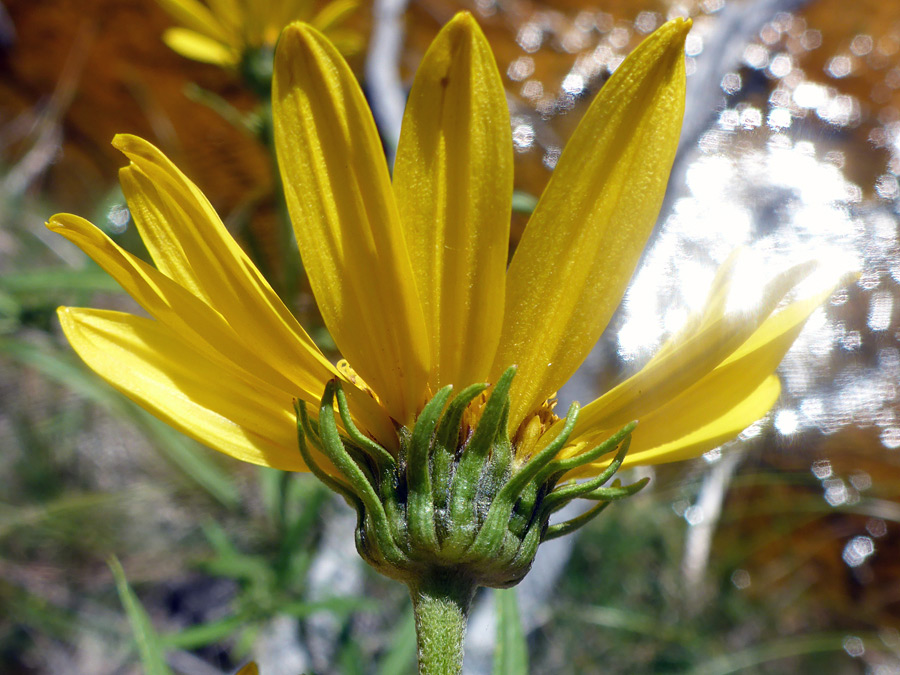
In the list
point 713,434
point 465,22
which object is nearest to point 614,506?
point 713,434

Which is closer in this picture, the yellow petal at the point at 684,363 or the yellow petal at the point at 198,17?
the yellow petal at the point at 684,363

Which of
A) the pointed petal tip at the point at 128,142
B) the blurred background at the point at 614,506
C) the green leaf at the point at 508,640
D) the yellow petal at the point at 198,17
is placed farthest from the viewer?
the yellow petal at the point at 198,17

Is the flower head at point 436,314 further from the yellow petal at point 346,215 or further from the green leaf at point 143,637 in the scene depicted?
the green leaf at point 143,637

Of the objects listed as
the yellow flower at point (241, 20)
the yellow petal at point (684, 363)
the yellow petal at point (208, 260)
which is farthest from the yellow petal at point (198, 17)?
the yellow petal at point (684, 363)

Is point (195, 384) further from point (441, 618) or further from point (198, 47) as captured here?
point (198, 47)

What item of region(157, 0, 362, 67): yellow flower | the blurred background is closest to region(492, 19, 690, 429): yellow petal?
the blurred background

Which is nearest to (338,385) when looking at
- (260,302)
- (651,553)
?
(260,302)
